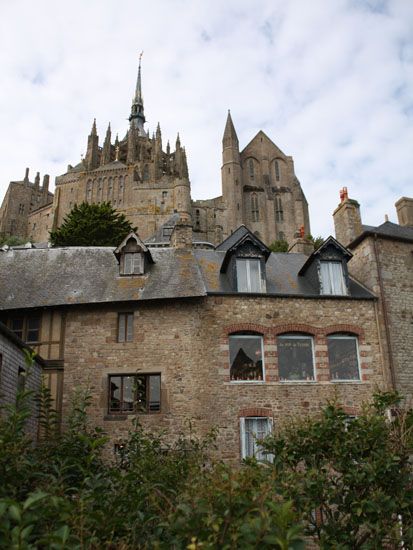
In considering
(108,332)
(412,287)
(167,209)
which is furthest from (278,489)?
(167,209)

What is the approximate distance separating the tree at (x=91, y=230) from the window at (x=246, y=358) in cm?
2232

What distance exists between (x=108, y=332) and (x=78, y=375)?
1.44 meters

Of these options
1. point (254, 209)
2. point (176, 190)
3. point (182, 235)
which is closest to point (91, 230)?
point (182, 235)

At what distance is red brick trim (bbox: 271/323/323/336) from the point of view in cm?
1558

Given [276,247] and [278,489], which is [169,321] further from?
[276,247]

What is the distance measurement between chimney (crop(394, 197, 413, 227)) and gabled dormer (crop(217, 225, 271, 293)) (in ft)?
21.9

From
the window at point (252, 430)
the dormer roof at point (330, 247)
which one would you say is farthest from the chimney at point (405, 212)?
the window at point (252, 430)

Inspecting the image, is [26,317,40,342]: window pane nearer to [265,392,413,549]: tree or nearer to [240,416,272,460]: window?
[240,416,272,460]: window

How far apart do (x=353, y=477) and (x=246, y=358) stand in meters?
8.14

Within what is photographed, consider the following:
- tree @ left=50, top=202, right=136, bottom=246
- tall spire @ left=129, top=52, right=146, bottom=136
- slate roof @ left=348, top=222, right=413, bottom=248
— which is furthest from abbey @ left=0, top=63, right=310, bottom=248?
slate roof @ left=348, top=222, right=413, bottom=248

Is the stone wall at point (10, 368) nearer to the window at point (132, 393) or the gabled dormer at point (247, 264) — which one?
the window at point (132, 393)

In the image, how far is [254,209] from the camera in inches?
3135

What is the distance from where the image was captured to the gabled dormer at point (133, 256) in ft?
55.2

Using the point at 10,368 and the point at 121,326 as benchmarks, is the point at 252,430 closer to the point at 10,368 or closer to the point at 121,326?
the point at 121,326
